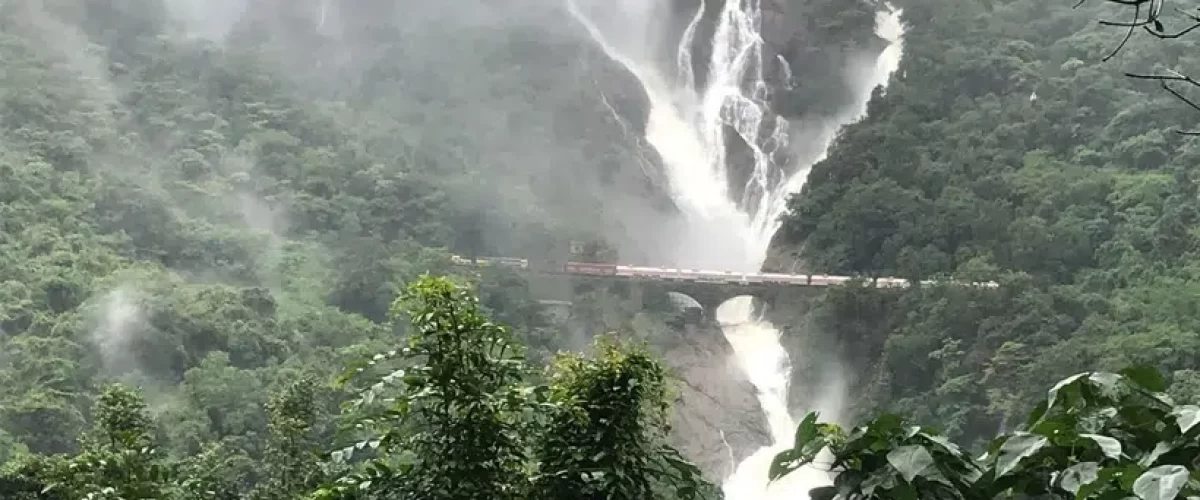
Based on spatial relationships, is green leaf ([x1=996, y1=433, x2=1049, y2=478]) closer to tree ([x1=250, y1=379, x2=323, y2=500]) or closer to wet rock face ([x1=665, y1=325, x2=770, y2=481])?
tree ([x1=250, y1=379, x2=323, y2=500])

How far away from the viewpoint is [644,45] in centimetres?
1306

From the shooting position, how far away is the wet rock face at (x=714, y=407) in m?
7.42

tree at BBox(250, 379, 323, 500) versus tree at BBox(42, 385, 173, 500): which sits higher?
tree at BBox(250, 379, 323, 500)

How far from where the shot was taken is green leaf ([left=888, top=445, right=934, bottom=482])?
72 cm

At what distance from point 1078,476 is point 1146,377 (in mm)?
128

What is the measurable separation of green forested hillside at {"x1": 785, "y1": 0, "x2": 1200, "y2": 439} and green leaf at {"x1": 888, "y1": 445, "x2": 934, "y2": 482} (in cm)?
524

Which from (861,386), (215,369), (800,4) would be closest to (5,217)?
(215,369)

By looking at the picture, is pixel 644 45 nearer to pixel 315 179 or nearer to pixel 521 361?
pixel 315 179

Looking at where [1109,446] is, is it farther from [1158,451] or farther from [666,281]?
[666,281]

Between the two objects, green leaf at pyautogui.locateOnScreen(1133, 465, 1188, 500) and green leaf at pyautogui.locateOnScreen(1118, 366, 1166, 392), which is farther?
green leaf at pyautogui.locateOnScreen(1118, 366, 1166, 392)

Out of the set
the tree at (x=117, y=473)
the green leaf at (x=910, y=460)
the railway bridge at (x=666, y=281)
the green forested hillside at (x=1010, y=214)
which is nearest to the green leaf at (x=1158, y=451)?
the green leaf at (x=910, y=460)

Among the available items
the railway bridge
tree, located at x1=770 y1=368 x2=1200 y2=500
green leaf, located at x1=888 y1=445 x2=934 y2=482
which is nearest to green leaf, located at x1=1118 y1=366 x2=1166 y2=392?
tree, located at x1=770 y1=368 x2=1200 y2=500

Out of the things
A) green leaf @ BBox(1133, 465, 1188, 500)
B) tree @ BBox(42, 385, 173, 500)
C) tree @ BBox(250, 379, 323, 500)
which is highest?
tree @ BBox(250, 379, 323, 500)

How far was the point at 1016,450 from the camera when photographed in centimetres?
71
